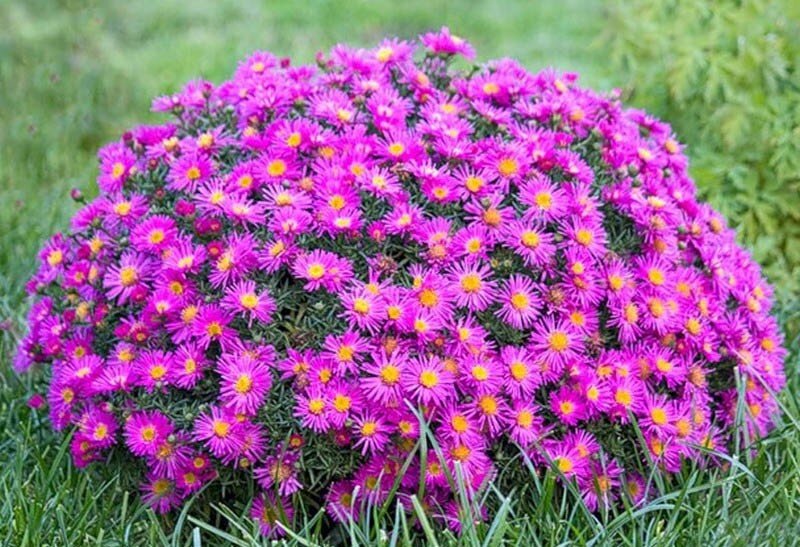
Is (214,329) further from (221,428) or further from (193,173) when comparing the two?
(193,173)

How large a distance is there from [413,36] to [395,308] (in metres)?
5.37

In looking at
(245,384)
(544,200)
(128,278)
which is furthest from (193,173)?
(544,200)

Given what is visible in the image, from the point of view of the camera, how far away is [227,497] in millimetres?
2322

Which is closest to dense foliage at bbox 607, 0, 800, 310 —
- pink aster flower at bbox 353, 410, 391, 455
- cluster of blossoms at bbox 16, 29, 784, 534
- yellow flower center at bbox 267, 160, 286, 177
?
cluster of blossoms at bbox 16, 29, 784, 534

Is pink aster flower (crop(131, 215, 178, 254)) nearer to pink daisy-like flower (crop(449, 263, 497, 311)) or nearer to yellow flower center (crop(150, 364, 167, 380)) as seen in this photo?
yellow flower center (crop(150, 364, 167, 380))

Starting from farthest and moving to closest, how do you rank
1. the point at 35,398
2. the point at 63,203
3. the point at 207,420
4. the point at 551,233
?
the point at 63,203, the point at 35,398, the point at 551,233, the point at 207,420

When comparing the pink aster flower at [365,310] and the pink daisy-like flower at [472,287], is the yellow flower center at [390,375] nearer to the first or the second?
the pink aster flower at [365,310]

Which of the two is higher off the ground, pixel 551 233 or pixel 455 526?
pixel 551 233

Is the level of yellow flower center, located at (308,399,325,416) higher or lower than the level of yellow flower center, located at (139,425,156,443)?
higher

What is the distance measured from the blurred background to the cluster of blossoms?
3.54 feet

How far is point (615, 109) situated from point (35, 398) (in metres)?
1.61

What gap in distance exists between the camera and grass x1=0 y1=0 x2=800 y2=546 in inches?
86.2

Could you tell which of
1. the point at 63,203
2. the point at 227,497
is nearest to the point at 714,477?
the point at 227,497

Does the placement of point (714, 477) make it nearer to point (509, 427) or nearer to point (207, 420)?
point (509, 427)
